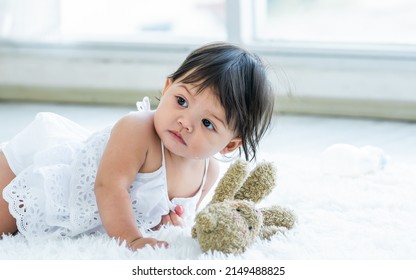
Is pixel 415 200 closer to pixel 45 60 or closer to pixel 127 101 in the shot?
pixel 127 101

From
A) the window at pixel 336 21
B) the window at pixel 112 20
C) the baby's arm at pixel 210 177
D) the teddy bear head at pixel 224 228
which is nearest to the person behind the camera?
the teddy bear head at pixel 224 228

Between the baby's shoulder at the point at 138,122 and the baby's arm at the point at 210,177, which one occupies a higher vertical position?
the baby's shoulder at the point at 138,122

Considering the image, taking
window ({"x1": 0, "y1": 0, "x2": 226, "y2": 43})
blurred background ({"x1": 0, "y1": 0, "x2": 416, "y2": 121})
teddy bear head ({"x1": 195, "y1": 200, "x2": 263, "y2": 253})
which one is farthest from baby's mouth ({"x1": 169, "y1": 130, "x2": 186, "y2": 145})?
window ({"x1": 0, "y1": 0, "x2": 226, "y2": 43})

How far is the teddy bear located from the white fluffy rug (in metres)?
0.02

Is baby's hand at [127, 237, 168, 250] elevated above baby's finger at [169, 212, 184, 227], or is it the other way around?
baby's hand at [127, 237, 168, 250]

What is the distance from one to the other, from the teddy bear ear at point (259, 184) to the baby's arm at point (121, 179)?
7.1 inches

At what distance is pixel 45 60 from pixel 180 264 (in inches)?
66.3

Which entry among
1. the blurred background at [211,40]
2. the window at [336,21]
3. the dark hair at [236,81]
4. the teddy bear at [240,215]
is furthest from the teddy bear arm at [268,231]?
the window at [336,21]

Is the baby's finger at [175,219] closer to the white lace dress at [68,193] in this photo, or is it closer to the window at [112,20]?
the white lace dress at [68,193]

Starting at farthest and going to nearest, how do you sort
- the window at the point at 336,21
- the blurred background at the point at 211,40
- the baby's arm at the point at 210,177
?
the window at the point at 336,21, the blurred background at the point at 211,40, the baby's arm at the point at 210,177

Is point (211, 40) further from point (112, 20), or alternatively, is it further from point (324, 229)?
point (324, 229)

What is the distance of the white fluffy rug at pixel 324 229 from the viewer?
1.20 metres

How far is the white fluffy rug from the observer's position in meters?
1.20

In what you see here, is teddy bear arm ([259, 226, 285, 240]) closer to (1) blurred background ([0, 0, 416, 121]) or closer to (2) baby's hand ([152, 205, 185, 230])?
(2) baby's hand ([152, 205, 185, 230])
